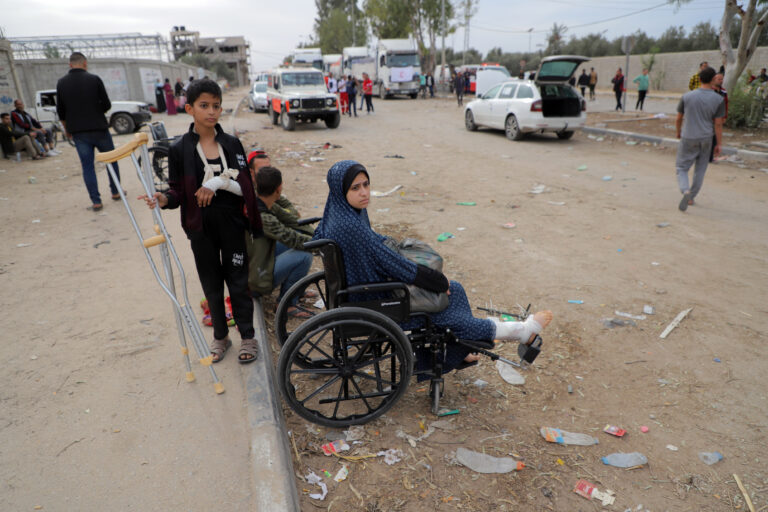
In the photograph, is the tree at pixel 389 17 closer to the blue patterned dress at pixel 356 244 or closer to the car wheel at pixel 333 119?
the car wheel at pixel 333 119

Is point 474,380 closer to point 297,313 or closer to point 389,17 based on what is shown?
point 297,313

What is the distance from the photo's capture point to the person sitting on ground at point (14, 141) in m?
11.1

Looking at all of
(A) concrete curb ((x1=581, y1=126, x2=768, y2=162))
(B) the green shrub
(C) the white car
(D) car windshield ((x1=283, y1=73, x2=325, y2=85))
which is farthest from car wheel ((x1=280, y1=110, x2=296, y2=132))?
(B) the green shrub

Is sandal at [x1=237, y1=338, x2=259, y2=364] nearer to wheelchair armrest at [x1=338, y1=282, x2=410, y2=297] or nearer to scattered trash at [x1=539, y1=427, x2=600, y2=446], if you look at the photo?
wheelchair armrest at [x1=338, y1=282, x2=410, y2=297]

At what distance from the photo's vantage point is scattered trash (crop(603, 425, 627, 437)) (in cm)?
274

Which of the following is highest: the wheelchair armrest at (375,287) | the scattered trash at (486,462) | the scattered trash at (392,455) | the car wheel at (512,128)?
the wheelchair armrest at (375,287)

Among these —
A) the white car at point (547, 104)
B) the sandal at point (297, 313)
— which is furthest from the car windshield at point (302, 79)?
the sandal at point (297, 313)

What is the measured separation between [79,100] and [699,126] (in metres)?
8.16

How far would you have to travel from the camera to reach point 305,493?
7.72 ft

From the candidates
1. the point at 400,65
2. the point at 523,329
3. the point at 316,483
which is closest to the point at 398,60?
the point at 400,65

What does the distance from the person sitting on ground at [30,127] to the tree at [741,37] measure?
17235 millimetres

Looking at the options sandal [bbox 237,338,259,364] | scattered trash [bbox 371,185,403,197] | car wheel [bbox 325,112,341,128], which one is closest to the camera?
sandal [bbox 237,338,259,364]

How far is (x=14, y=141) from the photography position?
37.3 ft

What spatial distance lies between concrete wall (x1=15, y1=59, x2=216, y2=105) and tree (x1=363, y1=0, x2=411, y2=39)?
20344 mm
